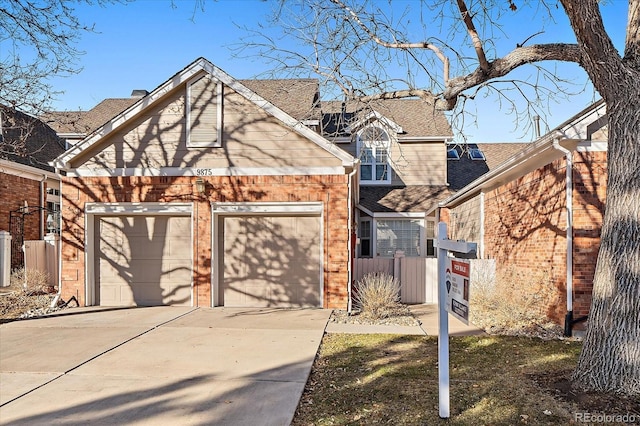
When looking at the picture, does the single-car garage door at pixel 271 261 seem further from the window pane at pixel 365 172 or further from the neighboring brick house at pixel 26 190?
the window pane at pixel 365 172

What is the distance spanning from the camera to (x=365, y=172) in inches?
725

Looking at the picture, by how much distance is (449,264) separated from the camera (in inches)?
176

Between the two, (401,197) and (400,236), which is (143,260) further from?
(401,197)

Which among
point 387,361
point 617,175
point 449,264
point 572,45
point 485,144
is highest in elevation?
point 485,144

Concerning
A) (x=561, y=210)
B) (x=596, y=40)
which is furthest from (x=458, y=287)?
(x=561, y=210)

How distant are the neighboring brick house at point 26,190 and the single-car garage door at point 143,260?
4396 mm

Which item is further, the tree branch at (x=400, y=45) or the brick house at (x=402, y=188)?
the brick house at (x=402, y=188)

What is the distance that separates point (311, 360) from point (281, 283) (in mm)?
4784

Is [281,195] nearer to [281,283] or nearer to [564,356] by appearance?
[281,283]

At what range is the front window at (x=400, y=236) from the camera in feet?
56.7

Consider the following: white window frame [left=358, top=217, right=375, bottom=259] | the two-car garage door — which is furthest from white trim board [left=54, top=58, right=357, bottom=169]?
white window frame [left=358, top=217, right=375, bottom=259]

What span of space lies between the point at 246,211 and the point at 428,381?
6729mm

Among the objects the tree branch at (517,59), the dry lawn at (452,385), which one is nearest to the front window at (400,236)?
the dry lawn at (452,385)

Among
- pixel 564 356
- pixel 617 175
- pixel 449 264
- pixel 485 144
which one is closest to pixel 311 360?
pixel 449 264
